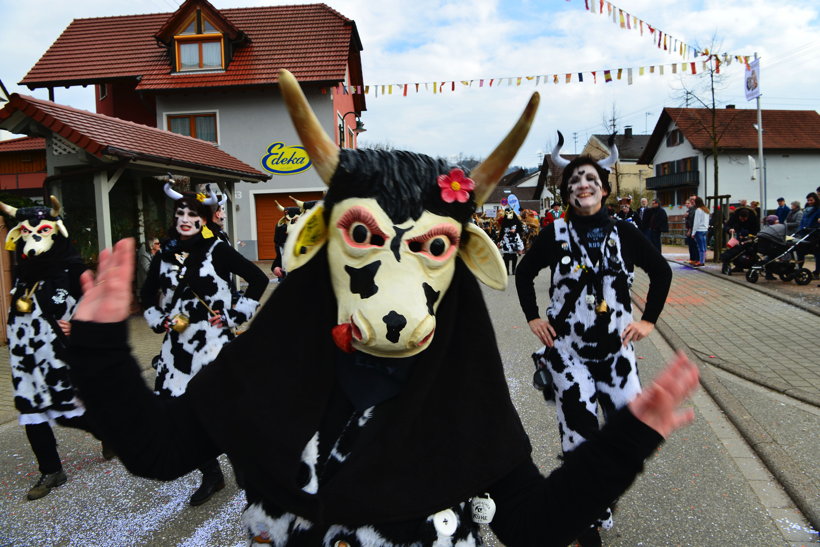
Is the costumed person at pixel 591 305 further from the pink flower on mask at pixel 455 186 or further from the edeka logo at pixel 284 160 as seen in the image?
the edeka logo at pixel 284 160

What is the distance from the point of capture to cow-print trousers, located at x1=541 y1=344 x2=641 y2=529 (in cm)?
313

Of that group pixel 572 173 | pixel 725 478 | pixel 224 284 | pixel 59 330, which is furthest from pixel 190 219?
pixel 725 478

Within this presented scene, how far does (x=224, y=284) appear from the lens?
410 centimetres

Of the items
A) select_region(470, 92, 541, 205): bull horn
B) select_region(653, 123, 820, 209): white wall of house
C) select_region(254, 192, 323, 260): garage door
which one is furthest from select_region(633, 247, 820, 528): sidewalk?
select_region(653, 123, 820, 209): white wall of house

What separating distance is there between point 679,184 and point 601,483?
152 ft

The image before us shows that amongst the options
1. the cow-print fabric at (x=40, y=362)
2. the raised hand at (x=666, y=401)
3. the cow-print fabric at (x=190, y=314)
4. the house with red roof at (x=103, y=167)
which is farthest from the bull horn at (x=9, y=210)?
the raised hand at (x=666, y=401)

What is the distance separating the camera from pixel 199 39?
20.3m

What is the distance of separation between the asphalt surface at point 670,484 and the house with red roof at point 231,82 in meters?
14.9

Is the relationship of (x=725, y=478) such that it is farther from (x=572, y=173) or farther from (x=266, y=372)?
(x=266, y=372)

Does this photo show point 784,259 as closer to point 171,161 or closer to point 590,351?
point 590,351

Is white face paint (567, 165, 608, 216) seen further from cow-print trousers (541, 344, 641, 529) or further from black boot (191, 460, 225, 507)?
black boot (191, 460, 225, 507)

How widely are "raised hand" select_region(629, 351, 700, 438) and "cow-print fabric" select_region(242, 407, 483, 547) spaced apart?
49 cm

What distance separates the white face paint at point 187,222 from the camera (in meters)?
4.00

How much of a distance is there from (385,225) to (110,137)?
9383 mm
